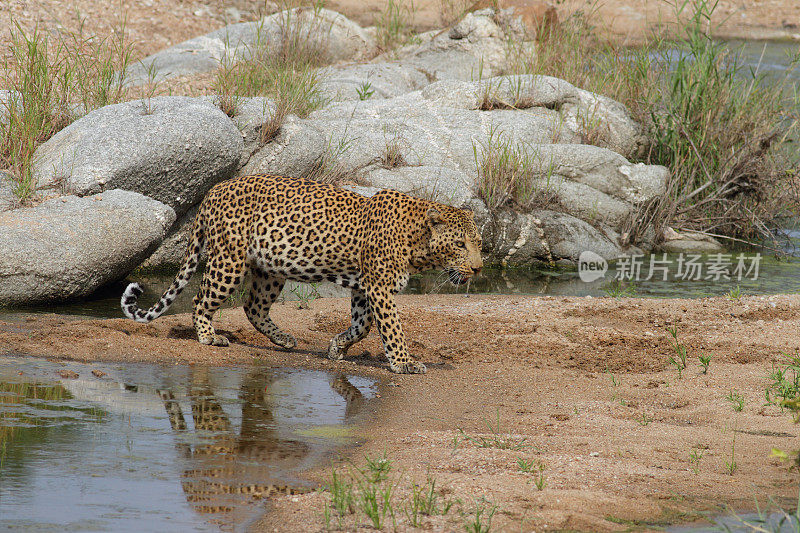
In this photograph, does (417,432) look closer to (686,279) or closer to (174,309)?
(174,309)

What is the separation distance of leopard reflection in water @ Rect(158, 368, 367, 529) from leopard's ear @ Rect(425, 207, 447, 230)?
1.57 meters

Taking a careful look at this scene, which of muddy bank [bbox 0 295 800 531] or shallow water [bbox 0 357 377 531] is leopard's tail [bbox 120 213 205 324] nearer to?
muddy bank [bbox 0 295 800 531]

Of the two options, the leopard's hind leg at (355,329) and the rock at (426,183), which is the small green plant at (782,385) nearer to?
the leopard's hind leg at (355,329)

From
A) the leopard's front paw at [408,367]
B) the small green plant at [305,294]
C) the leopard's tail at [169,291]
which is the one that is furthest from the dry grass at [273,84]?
the leopard's front paw at [408,367]

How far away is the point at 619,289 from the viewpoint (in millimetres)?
11500

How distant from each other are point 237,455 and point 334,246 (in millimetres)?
2891

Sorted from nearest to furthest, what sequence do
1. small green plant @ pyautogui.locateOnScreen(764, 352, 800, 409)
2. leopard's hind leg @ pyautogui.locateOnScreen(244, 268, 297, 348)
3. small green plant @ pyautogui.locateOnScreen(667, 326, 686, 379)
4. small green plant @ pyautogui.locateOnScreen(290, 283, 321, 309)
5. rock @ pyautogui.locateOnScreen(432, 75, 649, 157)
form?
1. small green plant @ pyautogui.locateOnScreen(764, 352, 800, 409)
2. small green plant @ pyautogui.locateOnScreen(667, 326, 686, 379)
3. leopard's hind leg @ pyautogui.locateOnScreen(244, 268, 297, 348)
4. small green plant @ pyautogui.locateOnScreen(290, 283, 321, 309)
5. rock @ pyautogui.locateOnScreen(432, 75, 649, 157)

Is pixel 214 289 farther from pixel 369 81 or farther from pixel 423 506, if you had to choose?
pixel 369 81

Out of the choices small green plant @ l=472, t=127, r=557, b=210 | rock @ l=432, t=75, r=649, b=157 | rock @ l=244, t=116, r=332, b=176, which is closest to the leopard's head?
rock @ l=244, t=116, r=332, b=176

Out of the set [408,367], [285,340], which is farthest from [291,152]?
[408,367]

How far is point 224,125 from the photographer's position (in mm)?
11328

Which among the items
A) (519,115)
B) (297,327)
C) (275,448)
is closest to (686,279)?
(519,115)

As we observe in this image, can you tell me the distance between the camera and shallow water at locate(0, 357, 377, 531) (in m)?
4.25

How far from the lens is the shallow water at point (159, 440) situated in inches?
167
